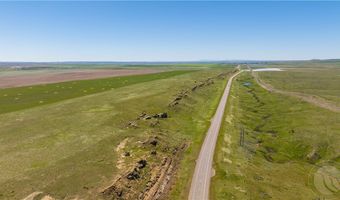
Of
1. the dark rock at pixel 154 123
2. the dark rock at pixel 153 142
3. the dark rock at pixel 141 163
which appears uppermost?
the dark rock at pixel 154 123

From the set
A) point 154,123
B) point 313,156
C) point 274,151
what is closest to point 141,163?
point 154,123

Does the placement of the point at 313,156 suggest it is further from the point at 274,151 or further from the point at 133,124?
the point at 133,124

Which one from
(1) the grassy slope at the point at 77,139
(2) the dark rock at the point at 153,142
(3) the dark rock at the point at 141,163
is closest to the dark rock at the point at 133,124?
(1) the grassy slope at the point at 77,139

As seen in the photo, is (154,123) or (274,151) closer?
(274,151)

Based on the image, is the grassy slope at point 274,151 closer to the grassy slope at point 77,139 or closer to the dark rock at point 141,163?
the grassy slope at point 77,139

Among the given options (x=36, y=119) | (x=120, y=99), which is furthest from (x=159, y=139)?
(x=120, y=99)

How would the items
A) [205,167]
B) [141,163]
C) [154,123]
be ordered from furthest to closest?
[154,123] → [205,167] → [141,163]

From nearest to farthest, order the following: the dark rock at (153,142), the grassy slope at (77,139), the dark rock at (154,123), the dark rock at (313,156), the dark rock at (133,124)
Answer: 1. the grassy slope at (77,139)
2. the dark rock at (313,156)
3. the dark rock at (153,142)
4. the dark rock at (133,124)
5. the dark rock at (154,123)
